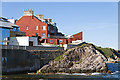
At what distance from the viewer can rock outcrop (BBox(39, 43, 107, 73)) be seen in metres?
74.0

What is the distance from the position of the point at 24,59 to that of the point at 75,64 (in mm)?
13600

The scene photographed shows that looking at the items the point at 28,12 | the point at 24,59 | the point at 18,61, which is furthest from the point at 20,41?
the point at 28,12

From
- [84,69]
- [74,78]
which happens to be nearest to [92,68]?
[84,69]

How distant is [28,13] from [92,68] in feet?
119

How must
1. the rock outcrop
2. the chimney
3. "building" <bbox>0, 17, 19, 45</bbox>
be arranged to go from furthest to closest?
the chimney
"building" <bbox>0, 17, 19, 45</bbox>
the rock outcrop

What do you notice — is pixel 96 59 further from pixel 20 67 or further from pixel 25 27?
pixel 25 27

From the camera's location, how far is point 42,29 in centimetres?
9775

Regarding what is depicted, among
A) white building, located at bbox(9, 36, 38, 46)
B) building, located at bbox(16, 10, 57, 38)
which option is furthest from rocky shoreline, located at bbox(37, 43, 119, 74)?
building, located at bbox(16, 10, 57, 38)

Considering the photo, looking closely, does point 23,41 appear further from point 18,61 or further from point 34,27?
point 34,27

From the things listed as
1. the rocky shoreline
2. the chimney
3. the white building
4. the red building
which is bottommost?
the rocky shoreline

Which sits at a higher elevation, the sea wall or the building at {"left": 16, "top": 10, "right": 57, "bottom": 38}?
the building at {"left": 16, "top": 10, "right": 57, "bottom": 38}

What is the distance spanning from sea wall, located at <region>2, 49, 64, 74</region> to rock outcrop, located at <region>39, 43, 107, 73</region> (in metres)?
2.85

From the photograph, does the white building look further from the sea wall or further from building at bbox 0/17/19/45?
the sea wall

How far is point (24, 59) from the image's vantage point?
2891 inches
